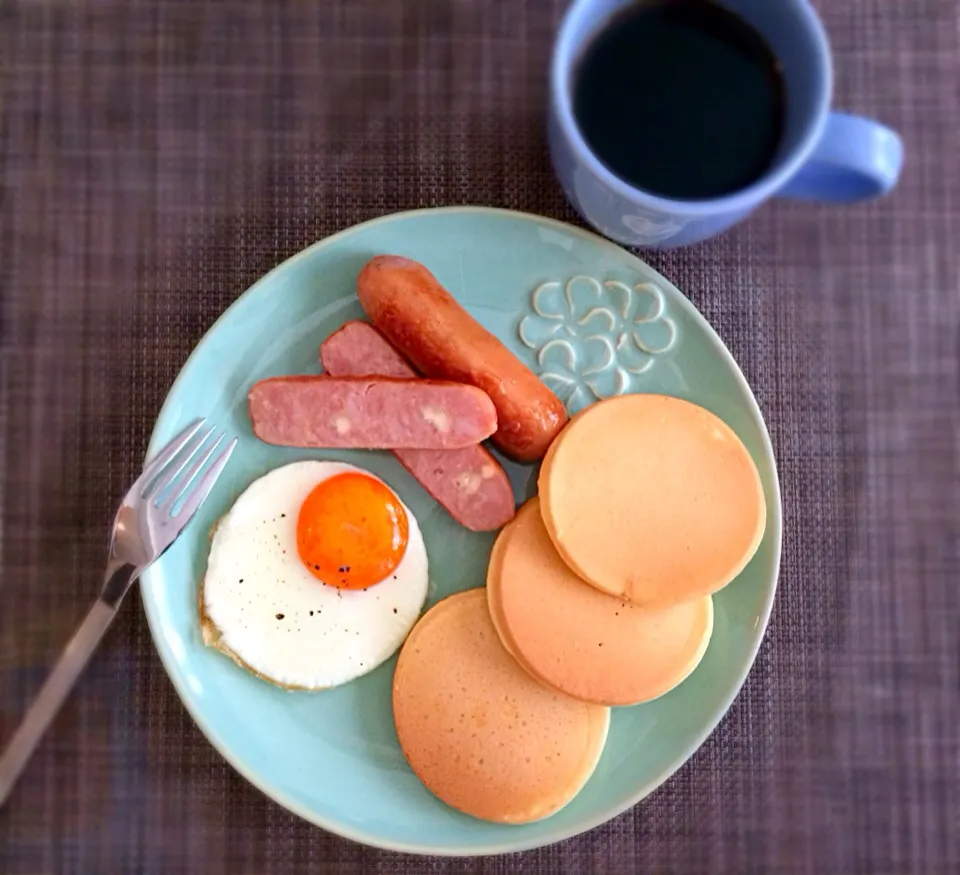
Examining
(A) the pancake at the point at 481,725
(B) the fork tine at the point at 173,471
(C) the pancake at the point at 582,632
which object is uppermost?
(B) the fork tine at the point at 173,471

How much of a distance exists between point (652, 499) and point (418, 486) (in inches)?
9.9

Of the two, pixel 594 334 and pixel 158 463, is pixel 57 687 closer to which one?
pixel 158 463

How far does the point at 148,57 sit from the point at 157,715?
2.47 ft

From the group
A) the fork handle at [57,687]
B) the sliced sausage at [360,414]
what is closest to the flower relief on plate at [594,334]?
the sliced sausage at [360,414]

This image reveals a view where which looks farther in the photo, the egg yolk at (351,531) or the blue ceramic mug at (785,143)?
the egg yolk at (351,531)

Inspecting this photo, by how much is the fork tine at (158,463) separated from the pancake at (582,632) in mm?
354

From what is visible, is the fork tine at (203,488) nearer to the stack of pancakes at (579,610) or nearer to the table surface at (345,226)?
the table surface at (345,226)

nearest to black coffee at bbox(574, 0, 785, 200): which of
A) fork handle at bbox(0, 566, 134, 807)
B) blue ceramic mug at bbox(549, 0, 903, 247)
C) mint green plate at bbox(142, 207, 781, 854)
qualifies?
blue ceramic mug at bbox(549, 0, 903, 247)

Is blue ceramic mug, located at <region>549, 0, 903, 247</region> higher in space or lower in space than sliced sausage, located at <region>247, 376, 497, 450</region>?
higher

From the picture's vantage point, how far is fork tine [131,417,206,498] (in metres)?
0.93

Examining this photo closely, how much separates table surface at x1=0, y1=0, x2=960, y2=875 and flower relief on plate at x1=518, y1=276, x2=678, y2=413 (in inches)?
3.5

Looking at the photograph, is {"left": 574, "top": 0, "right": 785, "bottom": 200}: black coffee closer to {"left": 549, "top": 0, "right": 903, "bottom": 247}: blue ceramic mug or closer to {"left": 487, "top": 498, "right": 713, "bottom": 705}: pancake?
{"left": 549, "top": 0, "right": 903, "bottom": 247}: blue ceramic mug

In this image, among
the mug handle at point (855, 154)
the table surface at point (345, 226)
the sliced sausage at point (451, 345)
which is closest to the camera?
the mug handle at point (855, 154)

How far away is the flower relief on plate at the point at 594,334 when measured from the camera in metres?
0.96
